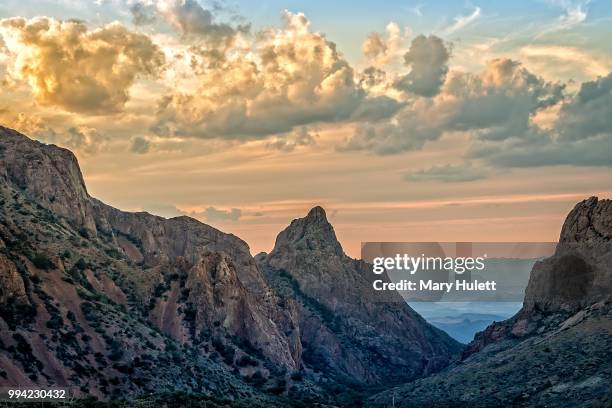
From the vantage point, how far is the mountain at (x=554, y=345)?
12631 cm

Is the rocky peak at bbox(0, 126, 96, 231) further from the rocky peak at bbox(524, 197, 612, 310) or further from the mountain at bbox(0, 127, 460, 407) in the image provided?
the rocky peak at bbox(524, 197, 612, 310)

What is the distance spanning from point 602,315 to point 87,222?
109 m

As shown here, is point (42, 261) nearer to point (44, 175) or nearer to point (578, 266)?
point (44, 175)

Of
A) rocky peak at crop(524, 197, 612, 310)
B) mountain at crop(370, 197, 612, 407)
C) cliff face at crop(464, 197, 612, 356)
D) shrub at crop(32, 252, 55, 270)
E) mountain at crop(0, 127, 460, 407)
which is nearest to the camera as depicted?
mountain at crop(0, 127, 460, 407)

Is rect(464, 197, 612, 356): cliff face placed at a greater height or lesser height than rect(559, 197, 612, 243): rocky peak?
lesser

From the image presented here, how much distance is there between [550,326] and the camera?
166 meters

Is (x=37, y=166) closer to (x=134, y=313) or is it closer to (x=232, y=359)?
(x=134, y=313)

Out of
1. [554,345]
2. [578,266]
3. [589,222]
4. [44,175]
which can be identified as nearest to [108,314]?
[44,175]

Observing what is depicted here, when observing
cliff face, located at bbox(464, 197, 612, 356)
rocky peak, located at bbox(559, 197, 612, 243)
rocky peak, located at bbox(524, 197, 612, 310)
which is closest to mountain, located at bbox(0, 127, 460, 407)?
cliff face, located at bbox(464, 197, 612, 356)

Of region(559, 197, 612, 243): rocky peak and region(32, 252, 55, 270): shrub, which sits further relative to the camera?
region(559, 197, 612, 243): rocky peak

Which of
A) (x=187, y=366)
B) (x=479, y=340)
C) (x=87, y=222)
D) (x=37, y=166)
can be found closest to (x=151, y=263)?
(x=87, y=222)

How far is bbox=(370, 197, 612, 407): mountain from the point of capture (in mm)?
126312

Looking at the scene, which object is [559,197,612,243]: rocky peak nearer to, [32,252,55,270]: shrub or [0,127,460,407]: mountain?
[0,127,460,407]: mountain

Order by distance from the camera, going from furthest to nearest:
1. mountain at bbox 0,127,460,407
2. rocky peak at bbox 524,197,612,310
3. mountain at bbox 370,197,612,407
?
rocky peak at bbox 524,197,612,310 → mountain at bbox 370,197,612,407 → mountain at bbox 0,127,460,407
